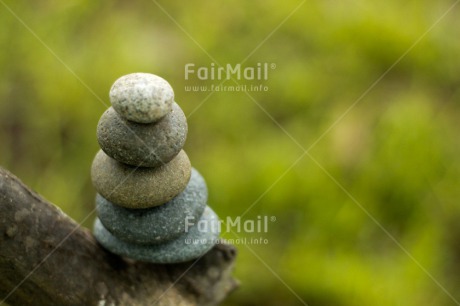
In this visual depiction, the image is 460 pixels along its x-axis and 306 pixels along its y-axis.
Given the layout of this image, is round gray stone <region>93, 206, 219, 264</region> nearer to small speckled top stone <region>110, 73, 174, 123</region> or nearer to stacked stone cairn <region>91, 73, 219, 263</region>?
stacked stone cairn <region>91, 73, 219, 263</region>

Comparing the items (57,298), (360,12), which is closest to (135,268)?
(57,298)

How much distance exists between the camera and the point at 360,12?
2576 mm

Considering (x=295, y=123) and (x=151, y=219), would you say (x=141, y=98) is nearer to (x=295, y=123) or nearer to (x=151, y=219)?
(x=151, y=219)

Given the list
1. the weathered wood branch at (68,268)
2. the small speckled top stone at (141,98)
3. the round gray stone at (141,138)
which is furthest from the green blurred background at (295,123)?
the small speckled top stone at (141,98)

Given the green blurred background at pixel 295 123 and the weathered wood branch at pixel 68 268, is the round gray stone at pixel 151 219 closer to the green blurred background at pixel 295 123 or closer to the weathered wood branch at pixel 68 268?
the weathered wood branch at pixel 68 268

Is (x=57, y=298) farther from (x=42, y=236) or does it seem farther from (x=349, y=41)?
(x=349, y=41)

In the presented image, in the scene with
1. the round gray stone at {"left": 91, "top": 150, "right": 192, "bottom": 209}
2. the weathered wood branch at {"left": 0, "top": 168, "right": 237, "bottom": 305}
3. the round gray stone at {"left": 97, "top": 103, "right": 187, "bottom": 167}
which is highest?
the round gray stone at {"left": 97, "top": 103, "right": 187, "bottom": 167}

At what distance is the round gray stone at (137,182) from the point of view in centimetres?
119

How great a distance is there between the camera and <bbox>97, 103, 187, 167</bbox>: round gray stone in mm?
1113

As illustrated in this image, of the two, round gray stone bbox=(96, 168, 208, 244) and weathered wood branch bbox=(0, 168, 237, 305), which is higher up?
round gray stone bbox=(96, 168, 208, 244)

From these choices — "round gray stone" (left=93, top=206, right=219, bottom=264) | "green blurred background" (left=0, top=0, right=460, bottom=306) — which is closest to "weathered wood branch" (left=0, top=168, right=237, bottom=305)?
"round gray stone" (left=93, top=206, right=219, bottom=264)

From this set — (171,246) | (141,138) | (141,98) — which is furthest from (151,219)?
(141,98)

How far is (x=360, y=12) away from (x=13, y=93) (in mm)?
1392

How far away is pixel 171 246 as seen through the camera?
4.33ft
